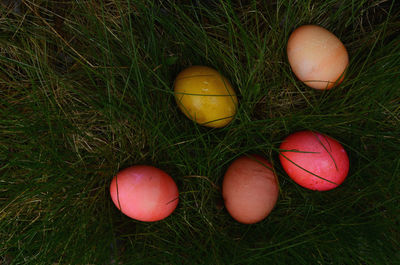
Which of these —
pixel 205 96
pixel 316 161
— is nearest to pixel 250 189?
pixel 316 161

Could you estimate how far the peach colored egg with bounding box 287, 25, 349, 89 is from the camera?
2.99ft

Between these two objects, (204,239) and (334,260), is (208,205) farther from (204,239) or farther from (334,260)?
(334,260)

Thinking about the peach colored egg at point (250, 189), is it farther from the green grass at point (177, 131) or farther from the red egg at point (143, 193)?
the red egg at point (143, 193)

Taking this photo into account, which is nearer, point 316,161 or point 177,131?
point 316,161

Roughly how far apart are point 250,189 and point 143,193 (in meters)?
0.33

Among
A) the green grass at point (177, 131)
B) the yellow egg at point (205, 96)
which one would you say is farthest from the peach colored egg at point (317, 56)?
the yellow egg at point (205, 96)

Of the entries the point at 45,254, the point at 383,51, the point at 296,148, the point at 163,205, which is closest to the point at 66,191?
the point at 45,254

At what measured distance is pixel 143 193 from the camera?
2.86 feet

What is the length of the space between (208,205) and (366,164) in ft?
1.89

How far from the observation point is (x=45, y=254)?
1.00 m

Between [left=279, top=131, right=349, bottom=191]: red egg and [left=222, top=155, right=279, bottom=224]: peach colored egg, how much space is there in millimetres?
81

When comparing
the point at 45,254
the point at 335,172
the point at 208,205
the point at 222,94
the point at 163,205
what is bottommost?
the point at 45,254

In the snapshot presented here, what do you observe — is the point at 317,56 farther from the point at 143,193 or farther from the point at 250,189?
the point at 143,193

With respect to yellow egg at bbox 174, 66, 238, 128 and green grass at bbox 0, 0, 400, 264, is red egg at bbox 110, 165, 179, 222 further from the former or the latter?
yellow egg at bbox 174, 66, 238, 128
